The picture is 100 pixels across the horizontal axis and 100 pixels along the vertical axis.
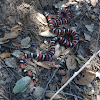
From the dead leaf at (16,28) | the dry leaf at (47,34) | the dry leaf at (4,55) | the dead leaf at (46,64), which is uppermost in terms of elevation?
the dead leaf at (16,28)

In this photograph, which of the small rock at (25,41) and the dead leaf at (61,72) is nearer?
the dead leaf at (61,72)

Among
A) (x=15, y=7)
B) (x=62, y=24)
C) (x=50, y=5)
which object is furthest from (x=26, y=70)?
(x=50, y=5)

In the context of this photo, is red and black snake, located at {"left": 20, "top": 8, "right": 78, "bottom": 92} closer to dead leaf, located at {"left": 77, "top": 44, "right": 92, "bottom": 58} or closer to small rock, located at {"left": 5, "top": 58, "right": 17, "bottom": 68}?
small rock, located at {"left": 5, "top": 58, "right": 17, "bottom": 68}

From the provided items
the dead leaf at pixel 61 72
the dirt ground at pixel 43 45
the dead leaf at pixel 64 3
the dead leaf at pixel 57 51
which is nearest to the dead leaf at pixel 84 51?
the dirt ground at pixel 43 45

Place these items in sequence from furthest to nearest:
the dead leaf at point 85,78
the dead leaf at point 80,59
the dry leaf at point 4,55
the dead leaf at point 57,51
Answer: the dead leaf at point 57,51
the dead leaf at point 80,59
the dead leaf at point 85,78
the dry leaf at point 4,55

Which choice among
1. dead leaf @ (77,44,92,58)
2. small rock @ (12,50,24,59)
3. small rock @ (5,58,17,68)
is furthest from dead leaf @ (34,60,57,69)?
dead leaf @ (77,44,92,58)

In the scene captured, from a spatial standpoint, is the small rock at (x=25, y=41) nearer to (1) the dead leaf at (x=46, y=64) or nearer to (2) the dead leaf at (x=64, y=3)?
(1) the dead leaf at (x=46, y=64)

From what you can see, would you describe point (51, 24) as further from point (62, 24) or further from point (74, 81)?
point (74, 81)
